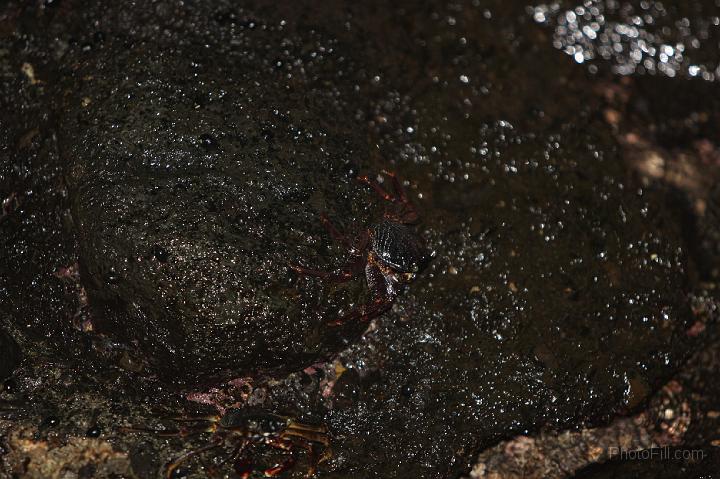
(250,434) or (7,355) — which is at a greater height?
(7,355)

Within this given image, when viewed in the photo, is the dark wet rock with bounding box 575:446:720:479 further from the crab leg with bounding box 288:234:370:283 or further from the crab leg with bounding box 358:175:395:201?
the crab leg with bounding box 358:175:395:201

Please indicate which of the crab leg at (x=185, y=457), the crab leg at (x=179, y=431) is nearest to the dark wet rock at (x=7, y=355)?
the crab leg at (x=179, y=431)

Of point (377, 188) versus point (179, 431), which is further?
point (377, 188)

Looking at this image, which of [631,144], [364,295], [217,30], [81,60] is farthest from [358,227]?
[631,144]

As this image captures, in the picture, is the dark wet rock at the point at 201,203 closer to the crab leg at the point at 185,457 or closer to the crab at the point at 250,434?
the crab at the point at 250,434

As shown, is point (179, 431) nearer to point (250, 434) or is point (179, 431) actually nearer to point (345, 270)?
point (250, 434)

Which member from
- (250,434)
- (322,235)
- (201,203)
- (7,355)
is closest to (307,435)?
(250,434)
